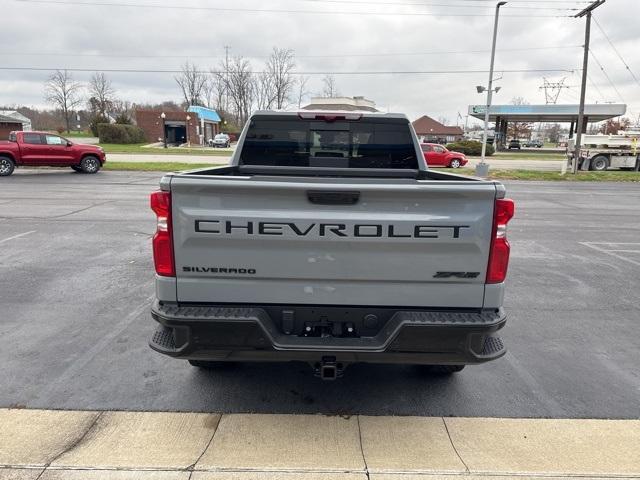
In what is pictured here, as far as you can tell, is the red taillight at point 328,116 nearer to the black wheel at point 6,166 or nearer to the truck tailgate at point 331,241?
the truck tailgate at point 331,241

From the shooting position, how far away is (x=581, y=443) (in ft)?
9.57

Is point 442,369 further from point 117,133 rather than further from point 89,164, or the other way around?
point 117,133

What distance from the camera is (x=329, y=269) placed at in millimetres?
2619

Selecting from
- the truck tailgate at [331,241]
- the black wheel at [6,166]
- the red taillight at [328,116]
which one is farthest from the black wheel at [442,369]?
the black wheel at [6,166]

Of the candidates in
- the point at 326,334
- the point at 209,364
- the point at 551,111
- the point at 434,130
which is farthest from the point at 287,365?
the point at 434,130

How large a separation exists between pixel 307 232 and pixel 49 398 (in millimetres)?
2418

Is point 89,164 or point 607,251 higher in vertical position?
point 89,164

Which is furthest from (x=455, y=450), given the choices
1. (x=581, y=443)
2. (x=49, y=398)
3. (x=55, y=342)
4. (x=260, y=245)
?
(x=55, y=342)

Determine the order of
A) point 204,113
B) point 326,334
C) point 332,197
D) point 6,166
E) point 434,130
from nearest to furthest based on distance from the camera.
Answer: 1. point 332,197
2. point 326,334
3. point 6,166
4. point 204,113
5. point 434,130

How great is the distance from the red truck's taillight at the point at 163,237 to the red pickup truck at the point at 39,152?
793 inches

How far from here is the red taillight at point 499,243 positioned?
8.46ft

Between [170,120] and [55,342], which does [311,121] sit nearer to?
[55,342]

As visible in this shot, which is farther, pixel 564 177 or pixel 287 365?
pixel 564 177

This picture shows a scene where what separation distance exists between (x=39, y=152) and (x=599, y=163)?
101ft
